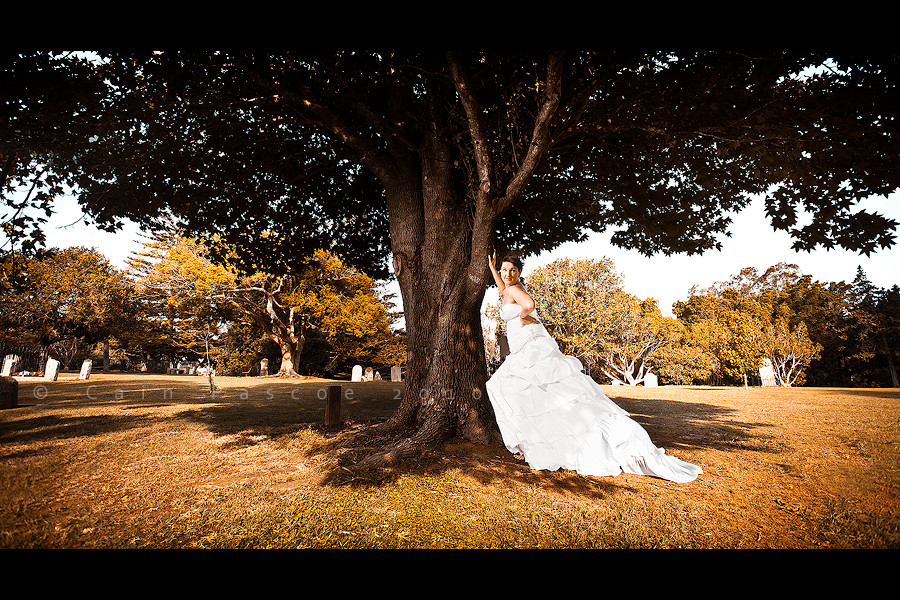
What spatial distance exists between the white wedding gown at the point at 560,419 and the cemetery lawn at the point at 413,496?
0.22m

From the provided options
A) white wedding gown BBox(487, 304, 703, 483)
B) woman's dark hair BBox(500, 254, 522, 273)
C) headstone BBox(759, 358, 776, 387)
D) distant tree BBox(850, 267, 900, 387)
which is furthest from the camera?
headstone BBox(759, 358, 776, 387)

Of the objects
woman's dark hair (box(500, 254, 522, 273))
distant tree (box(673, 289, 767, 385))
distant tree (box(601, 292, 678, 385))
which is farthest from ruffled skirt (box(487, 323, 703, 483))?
distant tree (box(601, 292, 678, 385))

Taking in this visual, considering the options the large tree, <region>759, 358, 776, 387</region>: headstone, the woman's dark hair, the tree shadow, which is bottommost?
<region>759, 358, 776, 387</region>: headstone

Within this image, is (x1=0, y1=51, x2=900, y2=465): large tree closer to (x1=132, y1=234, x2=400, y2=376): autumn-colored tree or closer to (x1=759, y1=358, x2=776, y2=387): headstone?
(x1=132, y1=234, x2=400, y2=376): autumn-colored tree

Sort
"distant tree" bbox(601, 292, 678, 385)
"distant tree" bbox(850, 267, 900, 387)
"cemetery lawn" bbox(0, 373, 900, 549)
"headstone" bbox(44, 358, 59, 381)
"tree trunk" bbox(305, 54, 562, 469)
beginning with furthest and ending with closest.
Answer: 1. "distant tree" bbox(601, 292, 678, 385)
2. "headstone" bbox(44, 358, 59, 381)
3. "distant tree" bbox(850, 267, 900, 387)
4. "tree trunk" bbox(305, 54, 562, 469)
5. "cemetery lawn" bbox(0, 373, 900, 549)

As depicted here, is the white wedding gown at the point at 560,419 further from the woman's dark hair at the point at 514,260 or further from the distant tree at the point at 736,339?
the distant tree at the point at 736,339

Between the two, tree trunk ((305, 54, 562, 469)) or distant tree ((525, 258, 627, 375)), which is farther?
distant tree ((525, 258, 627, 375))

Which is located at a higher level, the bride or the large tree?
the large tree

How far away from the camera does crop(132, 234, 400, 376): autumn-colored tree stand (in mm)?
Result: 24938

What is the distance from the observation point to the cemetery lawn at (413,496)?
9.70 feet

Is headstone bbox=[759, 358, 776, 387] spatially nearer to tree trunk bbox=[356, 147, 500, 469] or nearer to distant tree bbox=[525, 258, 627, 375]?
distant tree bbox=[525, 258, 627, 375]

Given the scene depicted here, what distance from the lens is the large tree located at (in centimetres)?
470
